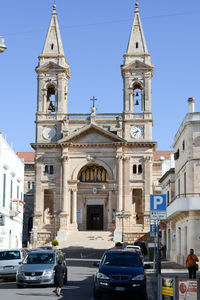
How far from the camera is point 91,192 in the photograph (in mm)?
66688

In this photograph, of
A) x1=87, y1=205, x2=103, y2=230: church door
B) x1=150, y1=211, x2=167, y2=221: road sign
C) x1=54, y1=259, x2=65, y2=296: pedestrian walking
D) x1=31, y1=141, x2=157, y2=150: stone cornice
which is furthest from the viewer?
x1=87, y1=205, x2=103, y2=230: church door

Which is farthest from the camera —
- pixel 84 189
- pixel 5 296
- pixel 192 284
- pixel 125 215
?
pixel 84 189

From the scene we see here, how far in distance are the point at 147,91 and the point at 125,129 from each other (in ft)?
17.7

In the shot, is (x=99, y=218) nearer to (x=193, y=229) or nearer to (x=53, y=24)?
(x=53, y=24)

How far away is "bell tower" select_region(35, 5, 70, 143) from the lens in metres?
64.9

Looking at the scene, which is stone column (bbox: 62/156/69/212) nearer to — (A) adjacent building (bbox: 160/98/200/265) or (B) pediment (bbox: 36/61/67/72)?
(B) pediment (bbox: 36/61/67/72)

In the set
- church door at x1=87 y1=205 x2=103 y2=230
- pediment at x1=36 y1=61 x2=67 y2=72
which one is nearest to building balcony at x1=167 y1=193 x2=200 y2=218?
church door at x1=87 y1=205 x2=103 y2=230

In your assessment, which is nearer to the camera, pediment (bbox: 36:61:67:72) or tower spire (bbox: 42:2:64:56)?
pediment (bbox: 36:61:67:72)

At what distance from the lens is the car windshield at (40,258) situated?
2108 cm

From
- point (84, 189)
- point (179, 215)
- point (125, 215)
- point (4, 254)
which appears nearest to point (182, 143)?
point (179, 215)

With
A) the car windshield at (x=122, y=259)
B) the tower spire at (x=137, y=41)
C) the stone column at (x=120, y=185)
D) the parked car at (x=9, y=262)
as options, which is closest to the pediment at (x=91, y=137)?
the stone column at (x=120, y=185)

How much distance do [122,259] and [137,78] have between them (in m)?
48.7

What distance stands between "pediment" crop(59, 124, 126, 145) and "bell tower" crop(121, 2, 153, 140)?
1.95 m

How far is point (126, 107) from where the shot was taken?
2539 inches
